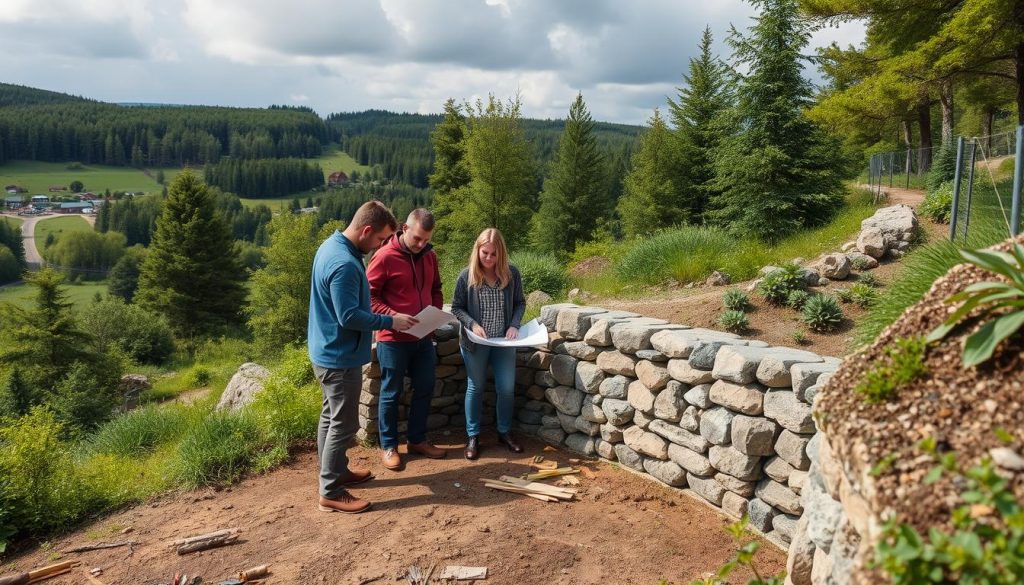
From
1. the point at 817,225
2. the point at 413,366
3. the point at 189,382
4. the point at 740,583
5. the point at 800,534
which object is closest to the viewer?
the point at 800,534

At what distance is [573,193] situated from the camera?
28.3m

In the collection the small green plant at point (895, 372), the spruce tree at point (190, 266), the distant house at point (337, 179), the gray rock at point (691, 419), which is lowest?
the spruce tree at point (190, 266)

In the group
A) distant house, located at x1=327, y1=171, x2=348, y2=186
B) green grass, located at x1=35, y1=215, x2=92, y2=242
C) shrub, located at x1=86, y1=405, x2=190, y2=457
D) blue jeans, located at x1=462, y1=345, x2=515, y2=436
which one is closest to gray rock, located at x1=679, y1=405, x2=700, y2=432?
blue jeans, located at x1=462, y1=345, x2=515, y2=436

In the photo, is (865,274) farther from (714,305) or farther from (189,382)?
(189,382)

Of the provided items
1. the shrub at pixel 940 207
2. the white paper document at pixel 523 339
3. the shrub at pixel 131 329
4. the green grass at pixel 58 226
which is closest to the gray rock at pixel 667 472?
the white paper document at pixel 523 339

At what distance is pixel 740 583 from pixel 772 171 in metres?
10.7

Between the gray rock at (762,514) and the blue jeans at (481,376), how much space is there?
198 centimetres

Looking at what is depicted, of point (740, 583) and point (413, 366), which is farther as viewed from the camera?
point (413, 366)

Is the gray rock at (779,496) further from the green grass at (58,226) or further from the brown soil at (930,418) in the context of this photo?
the green grass at (58,226)

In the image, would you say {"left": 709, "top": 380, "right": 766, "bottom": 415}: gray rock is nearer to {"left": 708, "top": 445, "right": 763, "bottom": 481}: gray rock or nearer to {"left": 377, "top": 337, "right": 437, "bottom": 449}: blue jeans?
{"left": 708, "top": 445, "right": 763, "bottom": 481}: gray rock

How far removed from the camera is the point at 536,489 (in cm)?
443

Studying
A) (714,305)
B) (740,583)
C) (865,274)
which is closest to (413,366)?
(740,583)

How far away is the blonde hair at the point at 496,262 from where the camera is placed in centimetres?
483

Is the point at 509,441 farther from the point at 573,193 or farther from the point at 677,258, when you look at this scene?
the point at 573,193
